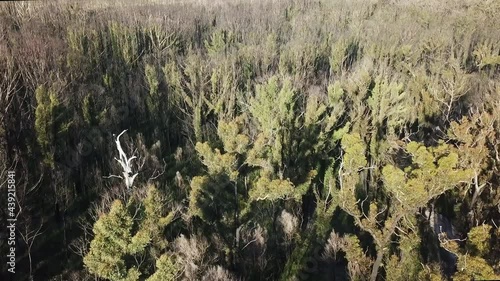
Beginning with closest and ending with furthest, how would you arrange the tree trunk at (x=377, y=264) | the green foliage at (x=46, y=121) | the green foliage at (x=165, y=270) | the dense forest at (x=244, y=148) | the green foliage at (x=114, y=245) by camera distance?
the green foliage at (x=114, y=245), the green foliage at (x=165, y=270), the tree trunk at (x=377, y=264), the dense forest at (x=244, y=148), the green foliage at (x=46, y=121)

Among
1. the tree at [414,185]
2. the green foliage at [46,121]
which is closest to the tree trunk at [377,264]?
the tree at [414,185]

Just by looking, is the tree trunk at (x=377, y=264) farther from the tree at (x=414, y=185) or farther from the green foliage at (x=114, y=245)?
the green foliage at (x=114, y=245)

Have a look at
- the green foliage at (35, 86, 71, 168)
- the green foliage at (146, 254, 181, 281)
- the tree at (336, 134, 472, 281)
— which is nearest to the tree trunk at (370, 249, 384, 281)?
the tree at (336, 134, 472, 281)

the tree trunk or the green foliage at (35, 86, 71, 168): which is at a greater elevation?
the green foliage at (35, 86, 71, 168)

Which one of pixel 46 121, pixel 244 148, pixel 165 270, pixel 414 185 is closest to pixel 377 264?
pixel 414 185

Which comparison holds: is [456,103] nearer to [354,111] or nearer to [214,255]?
[354,111]

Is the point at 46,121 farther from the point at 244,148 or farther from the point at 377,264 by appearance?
the point at 377,264

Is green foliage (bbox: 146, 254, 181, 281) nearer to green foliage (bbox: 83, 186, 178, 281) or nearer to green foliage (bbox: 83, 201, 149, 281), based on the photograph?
green foliage (bbox: 83, 186, 178, 281)

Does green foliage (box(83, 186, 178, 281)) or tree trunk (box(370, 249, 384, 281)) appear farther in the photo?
tree trunk (box(370, 249, 384, 281))

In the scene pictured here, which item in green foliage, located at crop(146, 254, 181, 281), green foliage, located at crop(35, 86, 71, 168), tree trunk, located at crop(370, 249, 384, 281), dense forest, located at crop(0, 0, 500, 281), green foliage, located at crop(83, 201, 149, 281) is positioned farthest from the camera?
green foliage, located at crop(35, 86, 71, 168)

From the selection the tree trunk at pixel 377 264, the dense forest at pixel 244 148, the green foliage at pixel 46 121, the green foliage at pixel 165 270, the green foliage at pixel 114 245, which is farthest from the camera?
the green foliage at pixel 46 121
